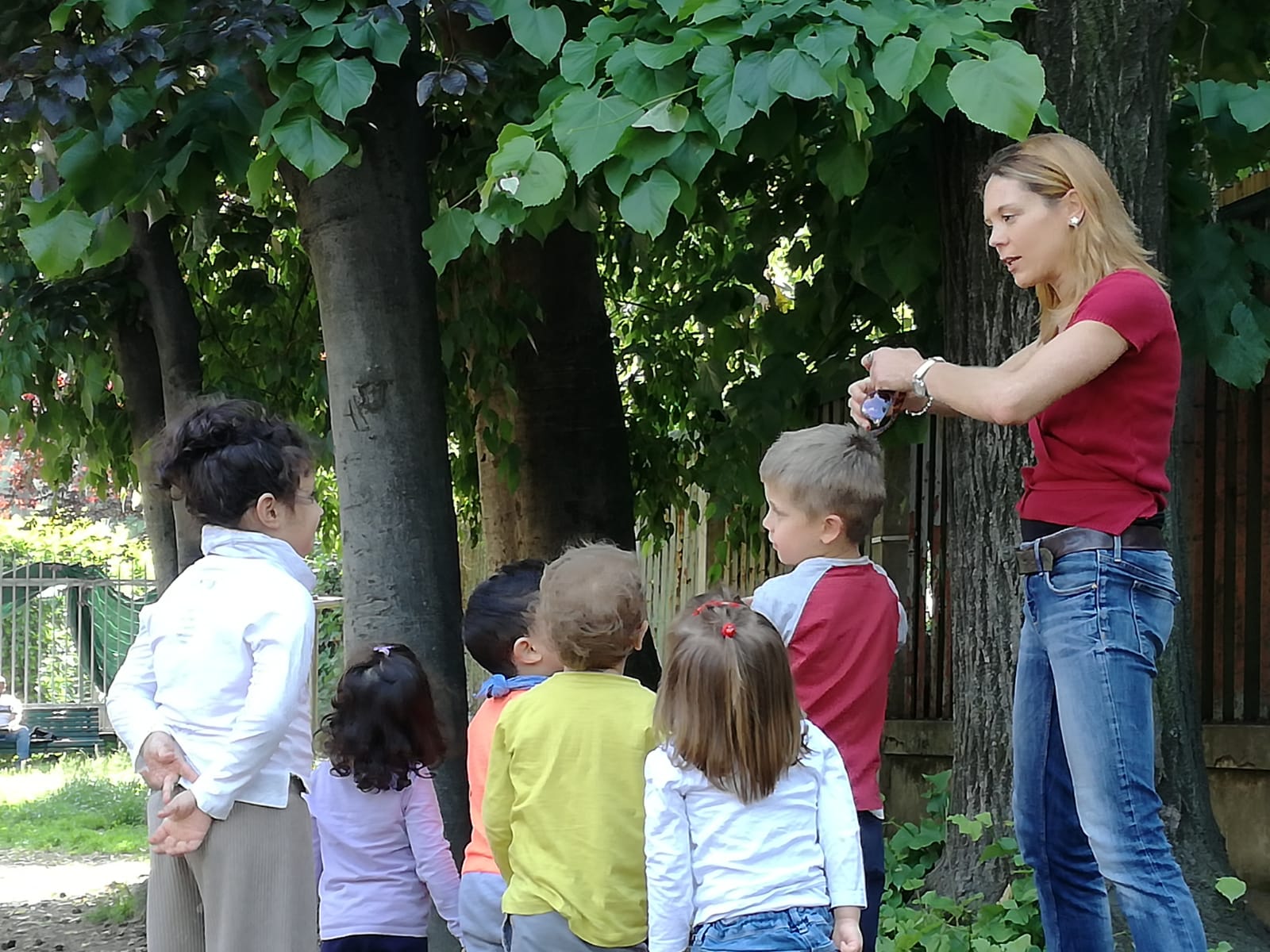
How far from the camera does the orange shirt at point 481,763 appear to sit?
3.46 m

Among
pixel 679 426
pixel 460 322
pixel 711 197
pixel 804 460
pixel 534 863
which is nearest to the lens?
pixel 534 863

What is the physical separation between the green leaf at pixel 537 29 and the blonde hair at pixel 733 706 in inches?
73.0

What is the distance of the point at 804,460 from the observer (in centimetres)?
334

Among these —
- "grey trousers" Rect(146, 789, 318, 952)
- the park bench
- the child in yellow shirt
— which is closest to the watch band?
the child in yellow shirt

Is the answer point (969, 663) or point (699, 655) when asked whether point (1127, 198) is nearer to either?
point (969, 663)

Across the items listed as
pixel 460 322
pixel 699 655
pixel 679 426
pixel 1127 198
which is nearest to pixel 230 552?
pixel 699 655

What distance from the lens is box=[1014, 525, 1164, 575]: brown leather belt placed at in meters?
3.02

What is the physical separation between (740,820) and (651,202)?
5.26 feet

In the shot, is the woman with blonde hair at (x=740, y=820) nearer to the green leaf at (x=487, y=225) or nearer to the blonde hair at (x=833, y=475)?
the blonde hair at (x=833, y=475)

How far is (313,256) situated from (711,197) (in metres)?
1.40

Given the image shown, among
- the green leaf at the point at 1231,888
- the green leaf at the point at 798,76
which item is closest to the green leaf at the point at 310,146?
the green leaf at the point at 798,76

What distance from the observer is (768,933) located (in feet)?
9.12

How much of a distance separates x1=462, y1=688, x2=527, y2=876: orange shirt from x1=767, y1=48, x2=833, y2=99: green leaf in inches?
59.9

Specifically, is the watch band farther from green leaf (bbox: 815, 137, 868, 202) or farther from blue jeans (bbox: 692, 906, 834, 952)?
green leaf (bbox: 815, 137, 868, 202)
